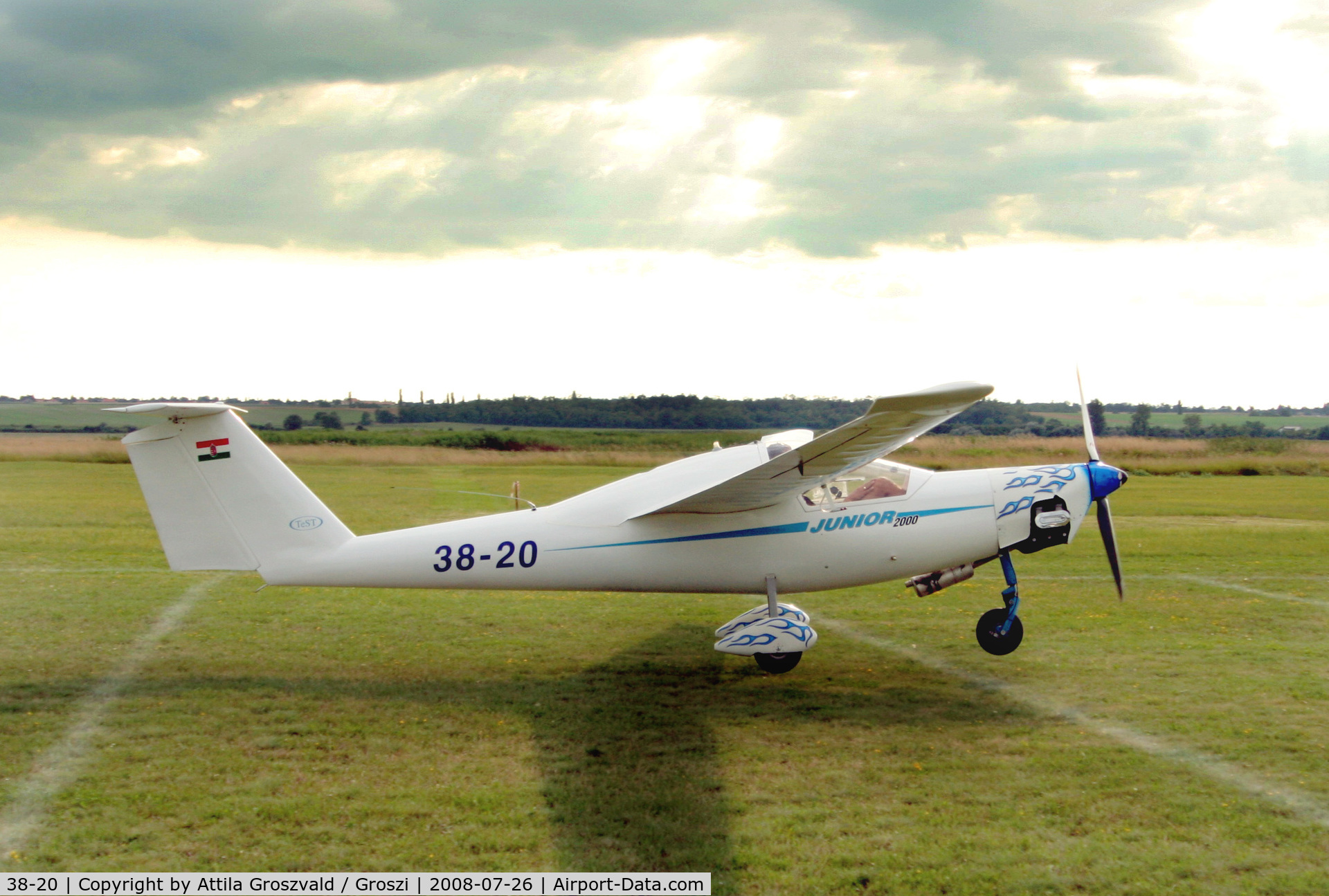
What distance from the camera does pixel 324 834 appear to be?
5.32 m

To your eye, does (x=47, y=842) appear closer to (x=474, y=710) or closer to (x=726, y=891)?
(x=474, y=710)

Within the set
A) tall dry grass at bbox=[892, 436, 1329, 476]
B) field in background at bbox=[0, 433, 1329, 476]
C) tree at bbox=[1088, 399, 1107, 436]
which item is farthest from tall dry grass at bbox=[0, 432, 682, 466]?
tree at bbox=[1088, 399, 1107, 436]

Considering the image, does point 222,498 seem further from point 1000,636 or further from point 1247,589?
point 1247,589

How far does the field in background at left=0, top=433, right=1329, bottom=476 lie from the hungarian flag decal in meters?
25.3

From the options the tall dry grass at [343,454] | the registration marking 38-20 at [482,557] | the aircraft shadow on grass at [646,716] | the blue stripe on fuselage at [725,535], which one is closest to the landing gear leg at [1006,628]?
the aircraft shadow on grass at [646,716]

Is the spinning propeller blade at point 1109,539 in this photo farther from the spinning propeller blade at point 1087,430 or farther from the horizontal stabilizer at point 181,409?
the horizontal stabilizer at point 181,409

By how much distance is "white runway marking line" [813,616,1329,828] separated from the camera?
231 inches

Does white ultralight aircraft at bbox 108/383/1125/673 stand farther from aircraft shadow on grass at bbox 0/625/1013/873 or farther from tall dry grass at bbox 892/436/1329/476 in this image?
tall dry grass at bbox 892/436/1329/476

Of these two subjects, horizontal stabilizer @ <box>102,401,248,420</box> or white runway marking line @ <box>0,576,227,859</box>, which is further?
horizontal stabilizer @ <box>102,401,248,420</box>

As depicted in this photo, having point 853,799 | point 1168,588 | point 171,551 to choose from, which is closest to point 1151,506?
point 1168,588

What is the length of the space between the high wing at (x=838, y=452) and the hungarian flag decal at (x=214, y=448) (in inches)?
160

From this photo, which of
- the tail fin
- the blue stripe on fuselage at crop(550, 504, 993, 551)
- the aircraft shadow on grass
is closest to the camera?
the aircraft shadow on grass

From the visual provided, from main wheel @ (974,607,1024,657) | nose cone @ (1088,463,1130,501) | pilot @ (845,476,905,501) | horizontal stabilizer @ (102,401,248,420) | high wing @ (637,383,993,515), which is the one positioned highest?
horizontal stabilizer @ (102,401,248,420)

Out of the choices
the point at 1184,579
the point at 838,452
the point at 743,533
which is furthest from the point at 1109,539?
the point at 1184,579
